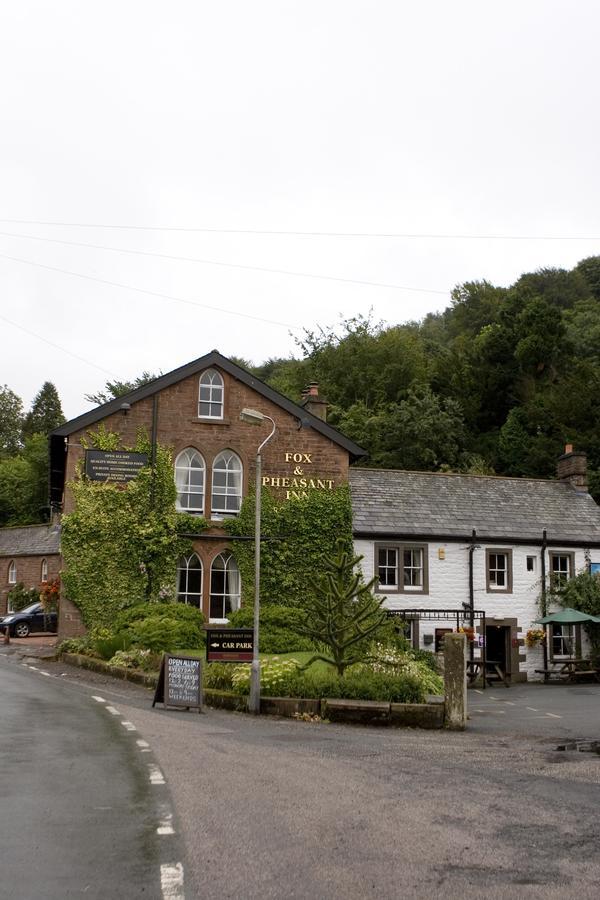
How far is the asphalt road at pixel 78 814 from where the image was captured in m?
6.37

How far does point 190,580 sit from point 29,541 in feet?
81.3

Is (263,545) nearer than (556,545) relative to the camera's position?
Yes

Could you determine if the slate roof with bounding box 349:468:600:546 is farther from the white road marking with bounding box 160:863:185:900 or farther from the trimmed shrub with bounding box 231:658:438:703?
Answer: the white road marking with bounding box 160:863:185:900

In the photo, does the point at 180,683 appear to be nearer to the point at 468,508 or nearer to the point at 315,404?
the point at 315,404

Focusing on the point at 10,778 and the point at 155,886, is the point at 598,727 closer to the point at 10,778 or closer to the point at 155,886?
the point at 10,778

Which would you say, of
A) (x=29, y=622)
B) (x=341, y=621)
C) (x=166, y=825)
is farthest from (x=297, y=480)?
(x=166, y=825)

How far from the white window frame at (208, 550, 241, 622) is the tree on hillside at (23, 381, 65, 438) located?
212 ft

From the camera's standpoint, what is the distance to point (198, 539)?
97.2 feet

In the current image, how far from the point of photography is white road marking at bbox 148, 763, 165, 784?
10.0 metres

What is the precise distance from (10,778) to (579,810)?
5820mm

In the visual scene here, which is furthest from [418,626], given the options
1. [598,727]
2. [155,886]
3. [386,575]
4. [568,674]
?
[155,886]

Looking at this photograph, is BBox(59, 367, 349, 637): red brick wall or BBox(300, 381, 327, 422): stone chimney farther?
BBox(300, 381, 327, 422): stone chimney

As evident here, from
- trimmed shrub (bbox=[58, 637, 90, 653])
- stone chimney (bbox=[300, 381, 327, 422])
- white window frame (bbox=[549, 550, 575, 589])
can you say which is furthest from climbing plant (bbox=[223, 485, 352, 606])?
white window frame (bbox=[549, 550, 575, 589])

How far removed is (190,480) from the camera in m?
30.2
